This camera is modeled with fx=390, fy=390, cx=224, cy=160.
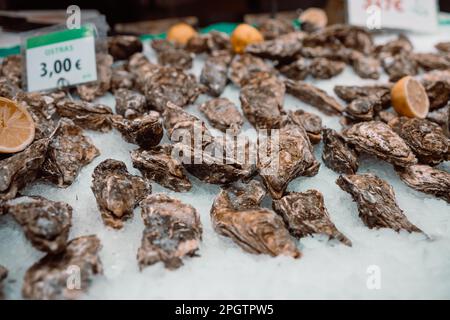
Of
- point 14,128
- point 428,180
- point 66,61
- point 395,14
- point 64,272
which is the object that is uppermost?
point 395,14

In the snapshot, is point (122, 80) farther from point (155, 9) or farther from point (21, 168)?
point (155, 9)

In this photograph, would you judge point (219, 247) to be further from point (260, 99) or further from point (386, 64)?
point (386, 64)

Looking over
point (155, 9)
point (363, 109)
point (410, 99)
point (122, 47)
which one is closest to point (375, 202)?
point (363, 109)

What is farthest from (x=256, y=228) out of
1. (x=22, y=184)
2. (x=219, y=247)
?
(x=22, y=184)

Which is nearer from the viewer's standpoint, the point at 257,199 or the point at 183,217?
the point at 183,217

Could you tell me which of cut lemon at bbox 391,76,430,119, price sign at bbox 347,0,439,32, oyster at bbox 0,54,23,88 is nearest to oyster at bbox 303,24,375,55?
price sign at bbox 347,0,439,32

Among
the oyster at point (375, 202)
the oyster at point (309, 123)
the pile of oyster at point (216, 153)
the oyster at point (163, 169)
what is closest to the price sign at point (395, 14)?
the pile of oyster at point (216, 153)

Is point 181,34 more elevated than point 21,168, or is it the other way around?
point 181,34

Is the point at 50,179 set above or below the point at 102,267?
Result: above
